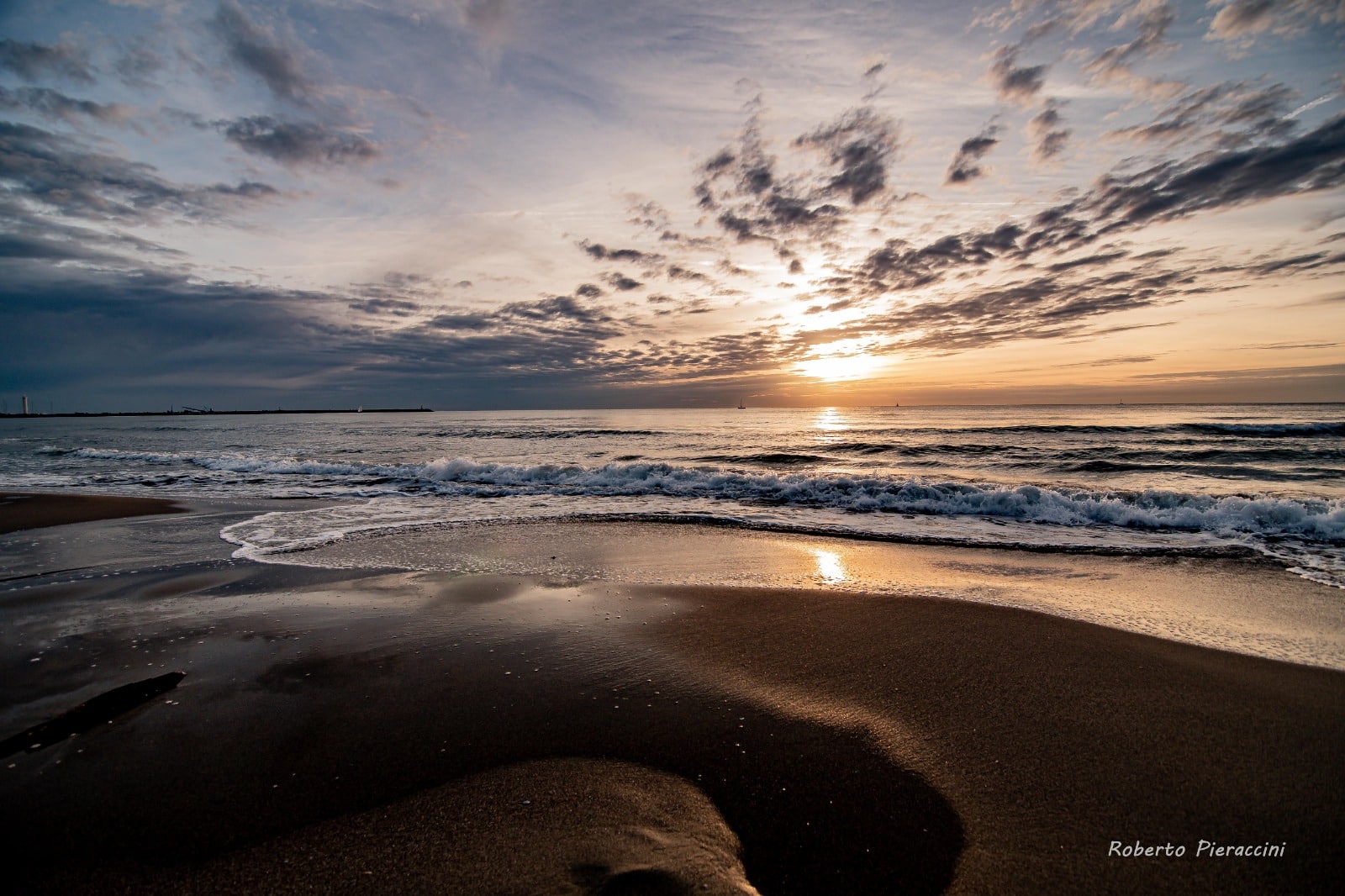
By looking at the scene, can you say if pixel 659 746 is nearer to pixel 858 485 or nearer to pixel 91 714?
pixel 91 714

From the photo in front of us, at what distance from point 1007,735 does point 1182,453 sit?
27.3 m

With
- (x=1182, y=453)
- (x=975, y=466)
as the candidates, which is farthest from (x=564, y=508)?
(x=1182, y=453)

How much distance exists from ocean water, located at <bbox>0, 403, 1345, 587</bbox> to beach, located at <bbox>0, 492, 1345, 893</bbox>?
384 cm

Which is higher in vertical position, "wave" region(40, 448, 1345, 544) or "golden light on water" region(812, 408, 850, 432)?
"golden light on water" region(812, 408, 850, 432)

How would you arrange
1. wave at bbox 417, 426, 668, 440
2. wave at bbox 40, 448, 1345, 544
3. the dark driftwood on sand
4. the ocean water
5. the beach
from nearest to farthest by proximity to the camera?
the beach < the dark driftwood on sand < the ocean water < wave at bbox 40, 448, 1345, 544 < wave at bbox 417, 426, 668, 440

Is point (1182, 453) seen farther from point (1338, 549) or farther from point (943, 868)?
point (943, 868)

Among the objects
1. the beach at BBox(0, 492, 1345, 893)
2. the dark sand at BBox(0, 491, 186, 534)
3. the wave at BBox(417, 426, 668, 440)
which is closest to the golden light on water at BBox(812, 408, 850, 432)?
the wave at BBox(417, 426, 668, 440)

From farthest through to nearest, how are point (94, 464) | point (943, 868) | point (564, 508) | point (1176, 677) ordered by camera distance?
point (94, 464) < point (564, 508) < point (1176, 677) < point (943, 868)

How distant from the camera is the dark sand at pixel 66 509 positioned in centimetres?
1168

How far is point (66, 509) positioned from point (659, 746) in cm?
1734

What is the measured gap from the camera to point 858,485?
→ 14789 mm

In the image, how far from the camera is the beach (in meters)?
2.39

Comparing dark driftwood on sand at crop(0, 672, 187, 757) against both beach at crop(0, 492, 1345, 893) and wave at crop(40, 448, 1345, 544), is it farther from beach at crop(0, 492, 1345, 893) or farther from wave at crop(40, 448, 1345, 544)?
wave at crop(40, 448, 1345, 544)

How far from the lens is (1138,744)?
132 inches
